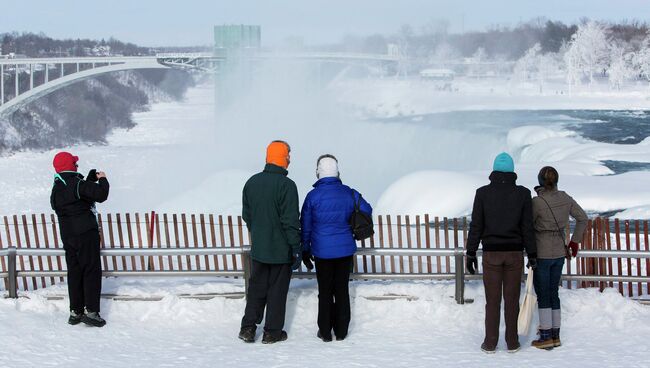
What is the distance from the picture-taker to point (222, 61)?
299 ft

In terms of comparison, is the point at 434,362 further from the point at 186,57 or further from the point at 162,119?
the point at 162,119

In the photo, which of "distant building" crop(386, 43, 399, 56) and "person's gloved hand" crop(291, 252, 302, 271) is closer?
"person's gloved hand" crop(291, 252, 302, 271)

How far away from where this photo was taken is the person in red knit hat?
7078mm

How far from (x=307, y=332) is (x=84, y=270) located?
78.9 inches

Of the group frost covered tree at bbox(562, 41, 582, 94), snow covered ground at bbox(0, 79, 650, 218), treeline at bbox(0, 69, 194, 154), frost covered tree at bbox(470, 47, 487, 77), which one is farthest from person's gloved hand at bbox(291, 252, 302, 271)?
frost covered tree at bbox(470, 47, 487, 77)

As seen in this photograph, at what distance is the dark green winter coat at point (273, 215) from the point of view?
6.61 meters

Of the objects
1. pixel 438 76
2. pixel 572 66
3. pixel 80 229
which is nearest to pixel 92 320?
pixel 80 229

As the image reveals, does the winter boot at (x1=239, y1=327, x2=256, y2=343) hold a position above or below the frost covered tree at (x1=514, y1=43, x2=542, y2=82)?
below

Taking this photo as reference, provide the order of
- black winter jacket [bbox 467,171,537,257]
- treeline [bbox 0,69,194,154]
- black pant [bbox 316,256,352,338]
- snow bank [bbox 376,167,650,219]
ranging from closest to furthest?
black winter jacket [bbox 467,171,537,257] → black pant [bbox 316,256,352,338] → snow bank [bbox 376,167,650,219] → treeline [bbox 0,69,194,154]

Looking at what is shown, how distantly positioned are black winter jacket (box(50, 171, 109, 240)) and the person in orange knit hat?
4.57ft

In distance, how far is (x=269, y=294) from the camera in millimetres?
6852

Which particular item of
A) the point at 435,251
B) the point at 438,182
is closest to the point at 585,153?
the point at 438,182

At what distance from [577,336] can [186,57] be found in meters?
67.9

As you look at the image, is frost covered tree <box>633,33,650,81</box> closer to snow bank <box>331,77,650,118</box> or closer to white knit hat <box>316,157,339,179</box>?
snow bank <box>331,77,650,118</box>
